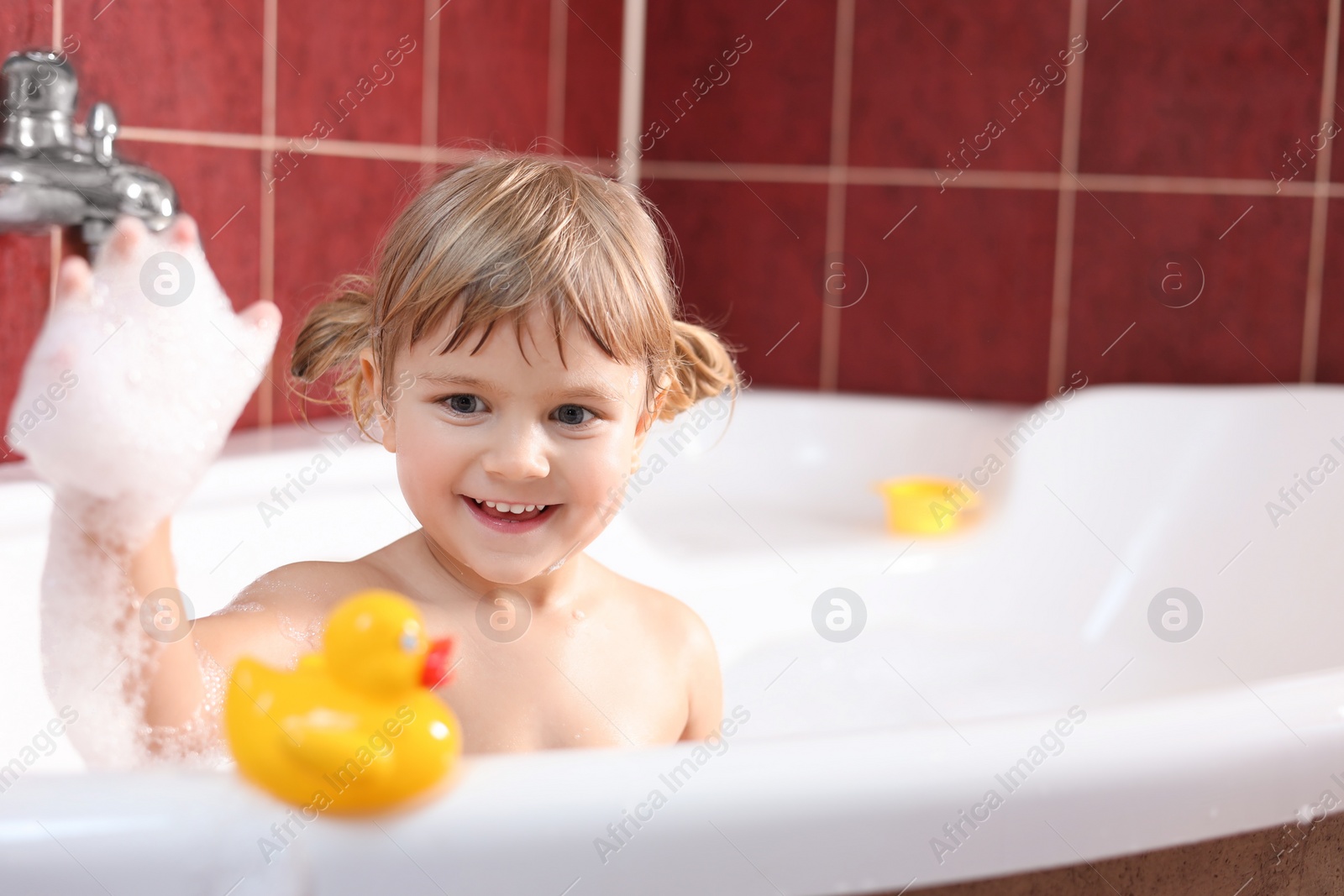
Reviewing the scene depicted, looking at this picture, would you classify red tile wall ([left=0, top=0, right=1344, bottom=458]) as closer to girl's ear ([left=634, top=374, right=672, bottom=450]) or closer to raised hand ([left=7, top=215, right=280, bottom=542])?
girl's ear ([left=634, top=374, right=672, bottom=450])

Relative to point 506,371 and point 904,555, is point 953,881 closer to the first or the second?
point 506,371

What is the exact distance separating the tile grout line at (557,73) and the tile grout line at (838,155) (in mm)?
422

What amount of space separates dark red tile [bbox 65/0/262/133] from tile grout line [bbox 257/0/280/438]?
0.01 meters

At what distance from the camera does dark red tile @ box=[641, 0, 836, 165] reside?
2170 millimetres

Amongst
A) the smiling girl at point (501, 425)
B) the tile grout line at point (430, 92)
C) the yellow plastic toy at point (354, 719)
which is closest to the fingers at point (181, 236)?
the smiling girl at point (501, 425)

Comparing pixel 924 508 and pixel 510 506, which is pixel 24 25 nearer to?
pixel 510 506

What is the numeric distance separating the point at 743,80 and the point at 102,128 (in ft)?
4.00

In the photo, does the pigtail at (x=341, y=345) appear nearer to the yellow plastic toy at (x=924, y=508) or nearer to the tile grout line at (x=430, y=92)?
the tile grout line at (x=430, y=92)

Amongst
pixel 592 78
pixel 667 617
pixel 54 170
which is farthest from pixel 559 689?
pixel 592 78

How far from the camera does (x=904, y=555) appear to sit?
5.87 feet

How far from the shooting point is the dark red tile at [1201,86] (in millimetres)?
1976

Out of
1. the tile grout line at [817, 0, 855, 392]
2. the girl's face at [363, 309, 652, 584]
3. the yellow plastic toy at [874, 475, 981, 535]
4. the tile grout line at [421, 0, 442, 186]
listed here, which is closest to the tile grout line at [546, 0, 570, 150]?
the tile grout line at [421, 0, 442, 186]

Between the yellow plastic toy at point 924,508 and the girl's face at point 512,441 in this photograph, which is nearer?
the girl's face at point 512,441

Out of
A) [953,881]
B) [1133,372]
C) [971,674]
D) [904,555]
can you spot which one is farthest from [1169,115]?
[953,881]
